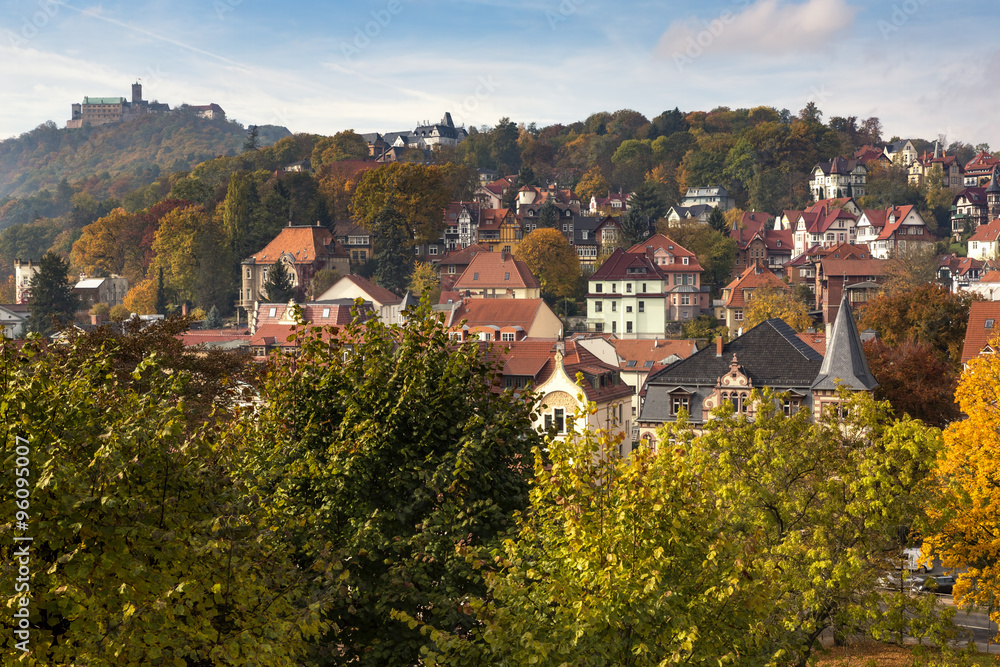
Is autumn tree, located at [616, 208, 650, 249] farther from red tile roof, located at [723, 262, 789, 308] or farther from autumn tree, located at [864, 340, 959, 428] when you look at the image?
autumn tree, located at [864, 340, 959, 428]

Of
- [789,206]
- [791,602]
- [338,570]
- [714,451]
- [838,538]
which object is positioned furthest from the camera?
[789,206]

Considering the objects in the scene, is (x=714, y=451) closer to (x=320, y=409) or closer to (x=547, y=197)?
(x=320, y=409)

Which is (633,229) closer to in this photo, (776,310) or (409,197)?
(409,197)

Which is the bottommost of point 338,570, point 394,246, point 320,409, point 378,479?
point 338,570

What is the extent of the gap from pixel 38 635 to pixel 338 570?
5.11 m

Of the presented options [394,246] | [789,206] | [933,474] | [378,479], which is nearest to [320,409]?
[378,479]

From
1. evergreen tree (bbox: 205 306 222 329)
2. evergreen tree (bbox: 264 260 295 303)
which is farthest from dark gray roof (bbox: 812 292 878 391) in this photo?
evergreen tree (bbox: 205 306 222 329)

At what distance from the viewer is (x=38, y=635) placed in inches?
359

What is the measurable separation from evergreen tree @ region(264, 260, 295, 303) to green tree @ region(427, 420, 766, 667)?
83.8m

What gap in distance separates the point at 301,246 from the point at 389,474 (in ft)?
314

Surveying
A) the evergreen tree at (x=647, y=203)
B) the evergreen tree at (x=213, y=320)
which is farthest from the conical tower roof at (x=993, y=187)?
the evergreen tree at (x=213, y=320)

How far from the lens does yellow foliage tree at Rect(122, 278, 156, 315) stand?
10612 centimetres

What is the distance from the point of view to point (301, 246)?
353ft

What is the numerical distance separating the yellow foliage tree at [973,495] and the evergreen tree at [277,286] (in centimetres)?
7702
